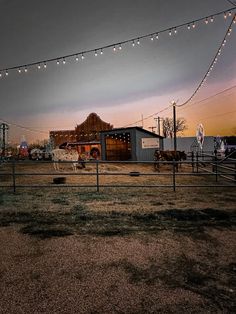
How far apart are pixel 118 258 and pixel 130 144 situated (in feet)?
72.4

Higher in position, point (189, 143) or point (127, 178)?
point (189, 143)

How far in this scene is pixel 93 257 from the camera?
358 centimetres

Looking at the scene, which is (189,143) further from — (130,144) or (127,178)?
(127,178)

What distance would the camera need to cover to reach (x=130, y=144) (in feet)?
83.4

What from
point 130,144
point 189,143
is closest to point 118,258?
point 130,144

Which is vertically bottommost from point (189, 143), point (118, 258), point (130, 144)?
point (118, 258)

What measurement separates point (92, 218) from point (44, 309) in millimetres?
3027

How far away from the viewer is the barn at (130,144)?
80.3 ft

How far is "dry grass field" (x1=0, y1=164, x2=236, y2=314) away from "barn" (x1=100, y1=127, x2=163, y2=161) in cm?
1804

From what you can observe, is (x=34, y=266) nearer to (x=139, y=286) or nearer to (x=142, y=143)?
(x=139, y=286)

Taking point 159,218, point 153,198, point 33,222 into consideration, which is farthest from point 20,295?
point 153,198

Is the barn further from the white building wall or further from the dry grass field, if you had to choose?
the dry grass field

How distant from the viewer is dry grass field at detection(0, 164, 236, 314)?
257 centimetres

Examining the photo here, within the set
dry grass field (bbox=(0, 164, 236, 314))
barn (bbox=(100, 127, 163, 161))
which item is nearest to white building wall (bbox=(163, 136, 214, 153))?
barn (bbox=(100, 127, 163, 161))
